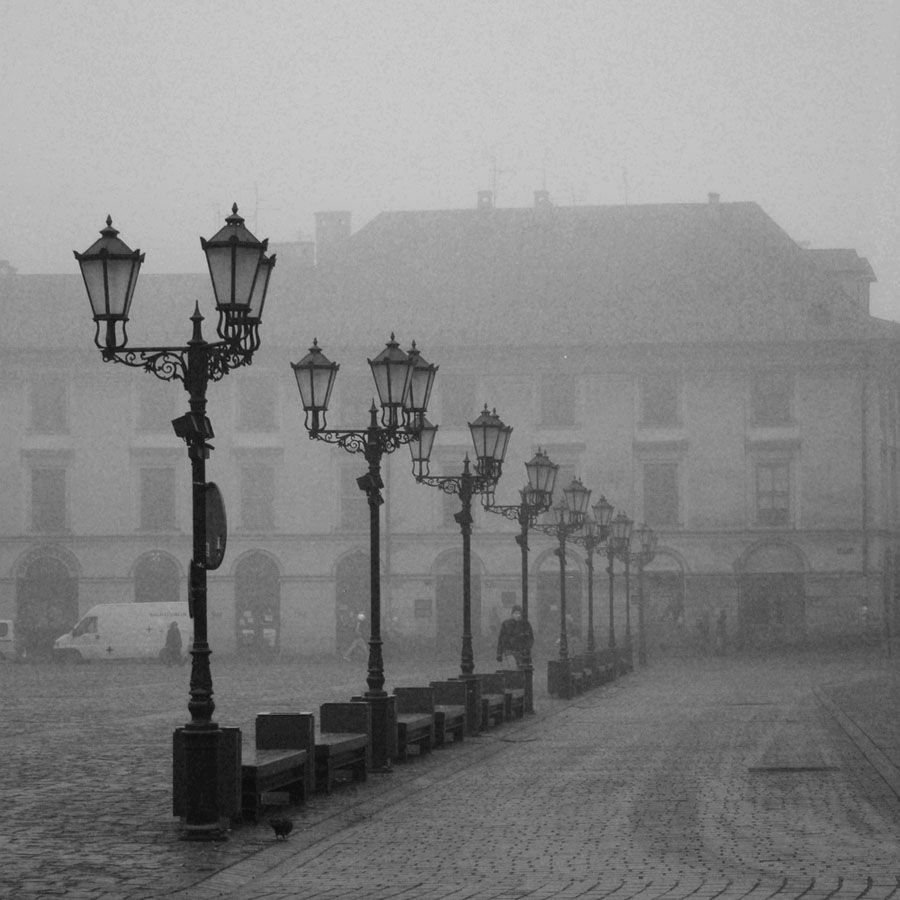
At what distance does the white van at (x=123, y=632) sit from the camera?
6122cm

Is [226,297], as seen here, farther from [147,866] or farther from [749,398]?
[749,398]

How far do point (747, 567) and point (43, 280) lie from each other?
94.1 feet

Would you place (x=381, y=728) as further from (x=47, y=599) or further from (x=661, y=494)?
(x=47, y=599)

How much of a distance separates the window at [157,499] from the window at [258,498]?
2579 mm

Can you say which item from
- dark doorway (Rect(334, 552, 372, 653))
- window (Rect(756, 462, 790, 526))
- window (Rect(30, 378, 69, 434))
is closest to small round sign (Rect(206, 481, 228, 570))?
dark doorway (Rect(334, 552, 372, 653))

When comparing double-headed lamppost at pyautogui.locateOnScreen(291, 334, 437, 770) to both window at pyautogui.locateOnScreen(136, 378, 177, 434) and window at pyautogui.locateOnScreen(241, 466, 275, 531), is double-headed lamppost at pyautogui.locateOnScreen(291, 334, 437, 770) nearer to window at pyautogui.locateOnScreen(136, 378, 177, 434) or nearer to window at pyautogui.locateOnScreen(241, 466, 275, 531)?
window at pyautogui.locateOnScreen(241, 466, 275, 531)

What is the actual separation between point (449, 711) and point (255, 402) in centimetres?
4808

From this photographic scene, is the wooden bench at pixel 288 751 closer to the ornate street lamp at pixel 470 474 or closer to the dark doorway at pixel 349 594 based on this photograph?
the ornate street lamp at pixel 470 474

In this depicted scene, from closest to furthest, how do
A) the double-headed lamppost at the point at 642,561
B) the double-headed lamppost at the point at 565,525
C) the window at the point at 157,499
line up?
the double-headed lamppost at the point at 565,525 → the double-headed lamppost at the point at 642,561 → the window at the point at 157,499

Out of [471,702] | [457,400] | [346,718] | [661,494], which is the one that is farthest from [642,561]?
[346,718]

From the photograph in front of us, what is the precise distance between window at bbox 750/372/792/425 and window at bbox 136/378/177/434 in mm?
20914

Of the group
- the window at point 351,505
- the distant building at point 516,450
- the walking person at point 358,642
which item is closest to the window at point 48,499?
the distant building at point 516,450

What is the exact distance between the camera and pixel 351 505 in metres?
69.4

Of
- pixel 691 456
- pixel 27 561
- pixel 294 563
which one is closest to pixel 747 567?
pixel 691 456
